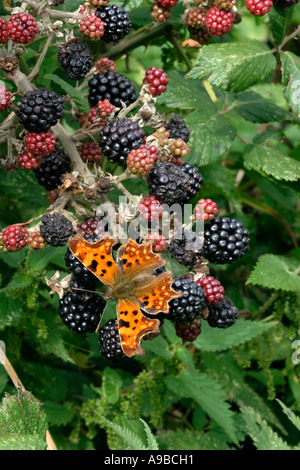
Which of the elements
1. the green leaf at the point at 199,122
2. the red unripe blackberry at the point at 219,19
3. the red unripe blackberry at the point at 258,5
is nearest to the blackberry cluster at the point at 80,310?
the green leaf at the point at 199,122

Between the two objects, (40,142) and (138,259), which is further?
(40,142)

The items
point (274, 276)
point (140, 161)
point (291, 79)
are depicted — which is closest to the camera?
point (140, 161)

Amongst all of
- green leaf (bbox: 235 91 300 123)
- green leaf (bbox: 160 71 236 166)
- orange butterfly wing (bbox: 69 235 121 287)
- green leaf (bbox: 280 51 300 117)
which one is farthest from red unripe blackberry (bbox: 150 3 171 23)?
orange butterfly wing (bbox: 69 235 121 287)

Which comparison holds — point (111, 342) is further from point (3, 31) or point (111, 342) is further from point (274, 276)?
point (274, 276)

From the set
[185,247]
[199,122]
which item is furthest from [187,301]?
[199,122]

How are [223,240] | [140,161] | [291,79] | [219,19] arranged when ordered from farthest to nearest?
1. [291,79]
2. [219,19]
3. [223,240]
4. [140,161]

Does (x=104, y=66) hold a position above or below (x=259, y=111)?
above

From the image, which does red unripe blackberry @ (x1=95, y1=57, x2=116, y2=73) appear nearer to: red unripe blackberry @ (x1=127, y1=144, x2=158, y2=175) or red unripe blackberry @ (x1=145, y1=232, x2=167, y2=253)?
red unripe blackberry @ (x1=127, y1=144, x2=158, y2=175)
